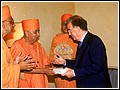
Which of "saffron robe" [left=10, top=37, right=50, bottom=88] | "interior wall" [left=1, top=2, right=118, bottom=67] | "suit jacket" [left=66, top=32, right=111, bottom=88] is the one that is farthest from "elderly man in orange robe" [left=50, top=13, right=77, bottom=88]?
"suit jacket" [left=66, top=32, right=111, bottom=88]

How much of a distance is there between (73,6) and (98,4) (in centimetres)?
39

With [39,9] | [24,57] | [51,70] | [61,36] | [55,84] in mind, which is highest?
[39,9]

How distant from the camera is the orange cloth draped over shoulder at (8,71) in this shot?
175cm

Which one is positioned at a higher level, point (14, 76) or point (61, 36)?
point (61, 36)

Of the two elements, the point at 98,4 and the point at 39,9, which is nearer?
the point at 39,9

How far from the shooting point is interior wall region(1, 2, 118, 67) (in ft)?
9.73

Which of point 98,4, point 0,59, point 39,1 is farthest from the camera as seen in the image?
point 98,4

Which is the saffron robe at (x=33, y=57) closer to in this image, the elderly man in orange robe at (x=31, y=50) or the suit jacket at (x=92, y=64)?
the elderly man in orange robe at (x=31, y=50)

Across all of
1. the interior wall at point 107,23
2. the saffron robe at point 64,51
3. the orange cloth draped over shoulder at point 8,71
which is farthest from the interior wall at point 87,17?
the orange cloth draped over shoulder at point 8,71

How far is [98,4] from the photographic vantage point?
339 centimetres

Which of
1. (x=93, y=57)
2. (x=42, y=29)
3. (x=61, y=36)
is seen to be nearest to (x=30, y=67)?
(x=93, y=57)

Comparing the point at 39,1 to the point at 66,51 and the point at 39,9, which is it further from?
the point at 66,51

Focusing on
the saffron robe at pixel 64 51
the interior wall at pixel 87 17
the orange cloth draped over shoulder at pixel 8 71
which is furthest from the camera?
the interior wall at pixel 87 17

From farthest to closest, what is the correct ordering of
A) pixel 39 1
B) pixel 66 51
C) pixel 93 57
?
pixel 39 1 < pixel 66 51 < pixel 93 57
